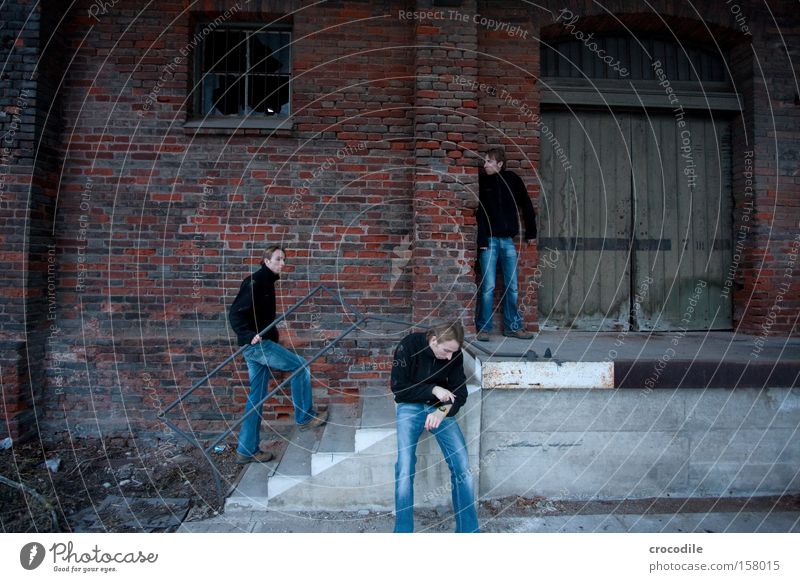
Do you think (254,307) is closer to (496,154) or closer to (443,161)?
(443,161)

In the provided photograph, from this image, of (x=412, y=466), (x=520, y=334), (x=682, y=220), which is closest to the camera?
(x=412, y=466)

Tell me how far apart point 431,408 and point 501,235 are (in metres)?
2.40

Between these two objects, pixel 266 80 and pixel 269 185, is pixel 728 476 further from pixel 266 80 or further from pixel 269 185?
pixel 266 80

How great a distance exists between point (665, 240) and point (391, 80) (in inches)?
150

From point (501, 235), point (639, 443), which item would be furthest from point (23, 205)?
point (639, 443)

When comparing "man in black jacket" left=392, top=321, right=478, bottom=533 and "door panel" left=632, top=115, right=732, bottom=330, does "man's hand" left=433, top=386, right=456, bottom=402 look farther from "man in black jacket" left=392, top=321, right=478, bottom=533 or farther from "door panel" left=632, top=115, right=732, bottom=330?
"door panel" left=632, top=115, right=732, bottom=330

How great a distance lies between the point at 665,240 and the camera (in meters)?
6.27

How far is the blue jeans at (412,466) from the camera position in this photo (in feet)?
11.9

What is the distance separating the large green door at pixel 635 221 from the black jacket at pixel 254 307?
3.20m

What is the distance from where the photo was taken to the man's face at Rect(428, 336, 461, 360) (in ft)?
11.8

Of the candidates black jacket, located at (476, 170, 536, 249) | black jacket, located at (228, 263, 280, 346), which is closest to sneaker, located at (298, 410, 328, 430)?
black jacket, located at (228, 263, 280, 346)

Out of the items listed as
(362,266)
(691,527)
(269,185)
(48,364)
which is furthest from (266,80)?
(691,527)

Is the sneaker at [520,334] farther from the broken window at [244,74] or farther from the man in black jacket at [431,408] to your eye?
the broken window at [244,74]

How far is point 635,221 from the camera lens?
20.5ft
